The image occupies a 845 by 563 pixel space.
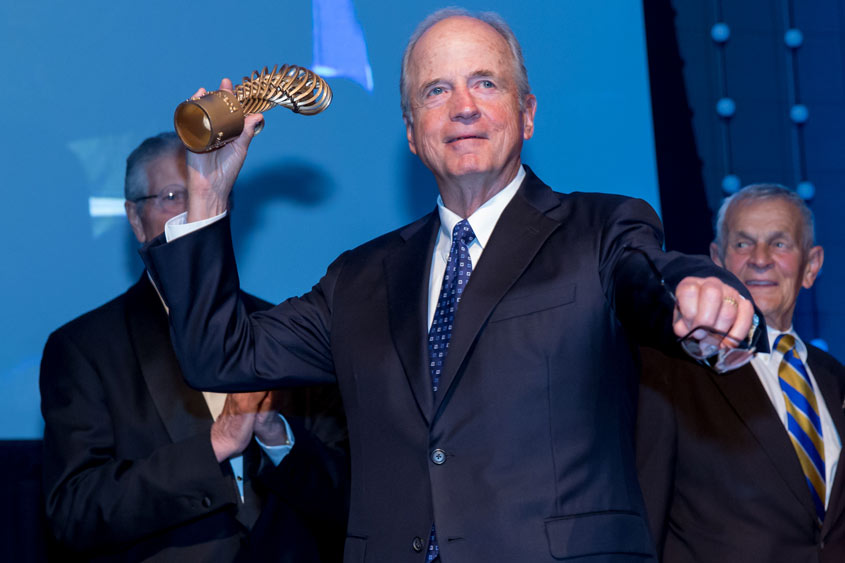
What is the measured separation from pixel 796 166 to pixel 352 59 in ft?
5.29

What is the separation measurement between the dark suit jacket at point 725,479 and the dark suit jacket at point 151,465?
77 cm

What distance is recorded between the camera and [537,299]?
62.9 inches

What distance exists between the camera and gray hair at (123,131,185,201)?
2557mm

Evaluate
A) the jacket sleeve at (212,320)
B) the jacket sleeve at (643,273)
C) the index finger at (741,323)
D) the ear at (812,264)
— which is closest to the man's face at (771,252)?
the ear at (812,264)

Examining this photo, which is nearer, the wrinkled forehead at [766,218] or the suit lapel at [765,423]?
the suit lapel at [765,423]

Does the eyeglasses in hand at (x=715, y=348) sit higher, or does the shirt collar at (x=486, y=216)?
the shirt collar at (x=486, y=216)

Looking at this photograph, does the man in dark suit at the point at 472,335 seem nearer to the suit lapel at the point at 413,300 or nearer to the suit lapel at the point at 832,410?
the suit lapel at the point at 413,300

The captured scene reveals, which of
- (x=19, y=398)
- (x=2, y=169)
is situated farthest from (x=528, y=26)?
(x=19, y=398)

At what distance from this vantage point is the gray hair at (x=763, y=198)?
307 centimetres

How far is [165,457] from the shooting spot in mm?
2182

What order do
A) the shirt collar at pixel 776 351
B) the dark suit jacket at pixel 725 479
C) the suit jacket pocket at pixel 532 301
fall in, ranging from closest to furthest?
the suit jacket pocket at pixel 532 301
the dark suit jacket at pixel 725 479
the shirt collar at pixel 776 351

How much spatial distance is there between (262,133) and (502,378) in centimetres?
137

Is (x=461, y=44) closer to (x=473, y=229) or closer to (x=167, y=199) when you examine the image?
(x=473, y=229)

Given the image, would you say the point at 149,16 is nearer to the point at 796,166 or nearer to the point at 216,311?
the point at 216,311
